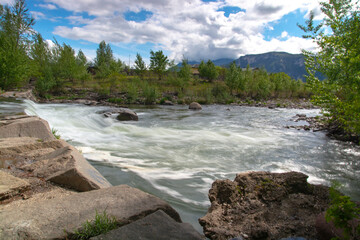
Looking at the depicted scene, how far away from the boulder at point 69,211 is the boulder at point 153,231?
0.17 metres

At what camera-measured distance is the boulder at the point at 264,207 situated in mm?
2564

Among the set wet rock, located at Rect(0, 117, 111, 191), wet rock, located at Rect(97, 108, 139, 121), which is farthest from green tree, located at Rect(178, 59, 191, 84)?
wet rock, located at Rect(0, 117, 111, 191)

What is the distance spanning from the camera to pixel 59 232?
2.10 metres

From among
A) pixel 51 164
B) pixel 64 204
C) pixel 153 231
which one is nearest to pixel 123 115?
pixel 51 164

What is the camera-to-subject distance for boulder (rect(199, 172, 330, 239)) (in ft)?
8.41

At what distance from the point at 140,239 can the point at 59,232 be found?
80 centimetres

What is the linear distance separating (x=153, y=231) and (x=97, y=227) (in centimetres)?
59

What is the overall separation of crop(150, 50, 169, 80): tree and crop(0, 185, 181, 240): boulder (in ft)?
214

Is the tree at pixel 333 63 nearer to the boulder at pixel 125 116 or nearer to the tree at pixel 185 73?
the boulder at pixel 125 116

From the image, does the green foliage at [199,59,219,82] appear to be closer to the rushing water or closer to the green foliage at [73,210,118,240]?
the rushing water

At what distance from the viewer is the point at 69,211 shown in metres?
2.47

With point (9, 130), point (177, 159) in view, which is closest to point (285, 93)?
point (177, 159)

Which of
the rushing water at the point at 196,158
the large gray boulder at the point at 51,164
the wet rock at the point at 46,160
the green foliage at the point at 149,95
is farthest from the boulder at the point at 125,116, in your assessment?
the green foliage at the point at 149,95

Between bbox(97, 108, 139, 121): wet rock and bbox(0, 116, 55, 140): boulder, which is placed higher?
bbox(0, 116, 55, 140): boulder
